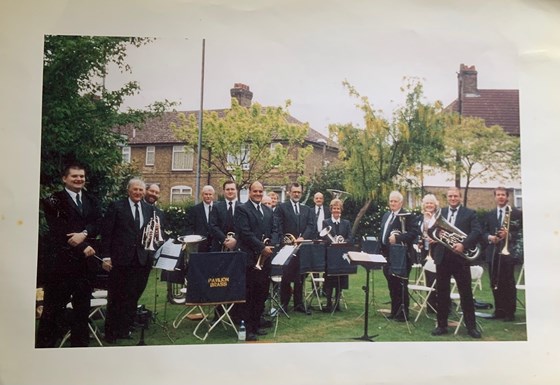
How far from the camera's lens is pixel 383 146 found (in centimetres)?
212

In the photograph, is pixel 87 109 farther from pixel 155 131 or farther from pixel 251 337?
pixel 251 337

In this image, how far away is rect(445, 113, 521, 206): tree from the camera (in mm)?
2129

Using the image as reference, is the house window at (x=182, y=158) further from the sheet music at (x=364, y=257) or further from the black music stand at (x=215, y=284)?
the sheet music at (x=364, y=257)

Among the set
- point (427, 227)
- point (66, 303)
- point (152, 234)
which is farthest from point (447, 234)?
point (66, 303)

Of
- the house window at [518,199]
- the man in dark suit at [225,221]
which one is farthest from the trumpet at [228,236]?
the house window at [518,199]

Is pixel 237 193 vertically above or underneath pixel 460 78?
underneath

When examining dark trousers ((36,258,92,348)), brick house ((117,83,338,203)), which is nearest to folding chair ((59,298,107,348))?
dark trousers ((36,258,92,348))

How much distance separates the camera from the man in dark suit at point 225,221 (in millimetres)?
2047

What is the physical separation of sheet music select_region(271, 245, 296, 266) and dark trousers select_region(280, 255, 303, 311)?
32 millimetres
